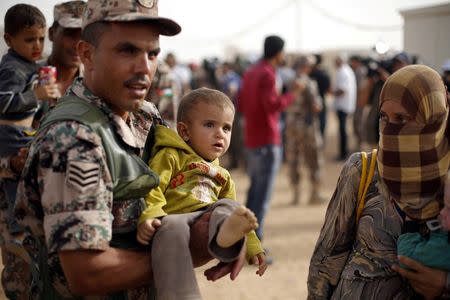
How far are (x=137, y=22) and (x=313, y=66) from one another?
13878mm

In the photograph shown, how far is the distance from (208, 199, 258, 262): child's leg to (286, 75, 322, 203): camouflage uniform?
779cm

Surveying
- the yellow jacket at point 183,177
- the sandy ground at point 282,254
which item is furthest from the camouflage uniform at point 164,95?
the yellow jacket at point 183,177

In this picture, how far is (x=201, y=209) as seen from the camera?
247 centimetres

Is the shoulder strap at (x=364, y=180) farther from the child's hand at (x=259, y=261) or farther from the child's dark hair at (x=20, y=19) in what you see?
the child's dark hair at (x=20, y=19)

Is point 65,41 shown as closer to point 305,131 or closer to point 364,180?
point 364,180

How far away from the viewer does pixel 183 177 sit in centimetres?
254

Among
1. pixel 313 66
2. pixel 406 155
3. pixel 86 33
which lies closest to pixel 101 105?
pixel 86 33

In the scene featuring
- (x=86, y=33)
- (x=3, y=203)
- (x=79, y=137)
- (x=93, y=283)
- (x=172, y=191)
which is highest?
(x=86, y=33)

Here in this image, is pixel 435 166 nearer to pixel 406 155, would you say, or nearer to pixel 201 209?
pixel 406 155

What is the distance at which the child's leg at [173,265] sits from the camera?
2.09m

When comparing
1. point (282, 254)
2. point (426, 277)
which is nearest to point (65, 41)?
point (426, 277)

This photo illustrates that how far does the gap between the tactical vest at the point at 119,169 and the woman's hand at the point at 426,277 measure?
103cm

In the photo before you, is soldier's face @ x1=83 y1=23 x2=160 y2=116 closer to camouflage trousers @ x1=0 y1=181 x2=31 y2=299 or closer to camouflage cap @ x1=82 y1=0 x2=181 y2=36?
camouflage cap @ x1=82 y1=0 x2=181 y2=36

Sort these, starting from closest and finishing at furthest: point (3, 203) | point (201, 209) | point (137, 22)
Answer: point (137, 22) → point (201, 209) → point (3, 203)
